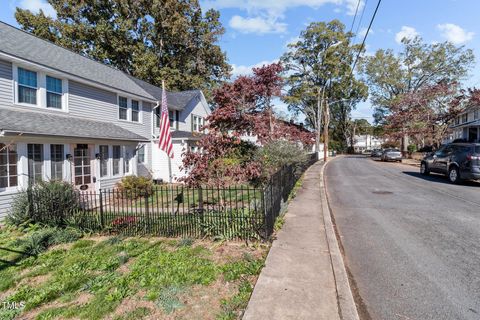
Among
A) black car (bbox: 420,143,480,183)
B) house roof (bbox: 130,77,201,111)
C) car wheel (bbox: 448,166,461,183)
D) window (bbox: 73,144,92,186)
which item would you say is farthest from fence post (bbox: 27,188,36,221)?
car wheel (bbox: 448,166,461,183)

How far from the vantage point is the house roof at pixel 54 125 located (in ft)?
28.5

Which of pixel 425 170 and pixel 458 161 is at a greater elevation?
pixel 458 161

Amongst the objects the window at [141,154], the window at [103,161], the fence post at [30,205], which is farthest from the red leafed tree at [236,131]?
the window at [141,154]

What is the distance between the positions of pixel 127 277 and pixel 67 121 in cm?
974

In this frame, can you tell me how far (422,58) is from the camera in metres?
42.6

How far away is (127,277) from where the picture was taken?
431 cm

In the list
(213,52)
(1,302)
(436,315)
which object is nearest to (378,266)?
(436,315)

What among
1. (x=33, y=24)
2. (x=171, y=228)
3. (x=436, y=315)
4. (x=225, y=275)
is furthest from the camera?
(x=33, y=24)

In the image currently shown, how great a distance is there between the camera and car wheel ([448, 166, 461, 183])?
502 inches

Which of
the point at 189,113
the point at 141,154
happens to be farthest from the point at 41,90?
the point at 189,113

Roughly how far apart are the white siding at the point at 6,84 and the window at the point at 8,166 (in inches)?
73.1

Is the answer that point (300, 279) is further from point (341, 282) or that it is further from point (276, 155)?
point (276, 155)

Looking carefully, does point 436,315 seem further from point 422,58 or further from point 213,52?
point 422,58

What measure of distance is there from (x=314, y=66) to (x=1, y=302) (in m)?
48.5
